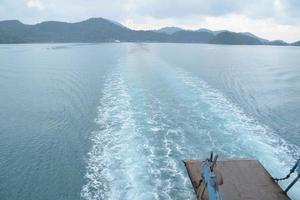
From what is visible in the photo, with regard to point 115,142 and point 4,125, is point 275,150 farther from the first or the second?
point 4,125

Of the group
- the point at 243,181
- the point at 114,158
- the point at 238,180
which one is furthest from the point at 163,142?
the point at 243,181

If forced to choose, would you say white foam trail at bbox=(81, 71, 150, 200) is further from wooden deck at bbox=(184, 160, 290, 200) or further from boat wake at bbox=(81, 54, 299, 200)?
wooden deck at bbox=(184, 160, 290, 200)

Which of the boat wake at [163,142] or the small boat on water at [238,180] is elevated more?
the small boat on water at [238,180]

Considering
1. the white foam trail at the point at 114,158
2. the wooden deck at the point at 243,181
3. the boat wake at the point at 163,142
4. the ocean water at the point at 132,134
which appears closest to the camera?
the wooden deck at the point at 243,181

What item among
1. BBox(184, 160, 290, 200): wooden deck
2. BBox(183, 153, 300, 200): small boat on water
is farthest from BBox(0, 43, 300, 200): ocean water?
BBox(183, 153, 300, 200): small boat on water

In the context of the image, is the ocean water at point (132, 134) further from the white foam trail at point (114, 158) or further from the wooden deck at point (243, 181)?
the wooden deck at point (243, 181)

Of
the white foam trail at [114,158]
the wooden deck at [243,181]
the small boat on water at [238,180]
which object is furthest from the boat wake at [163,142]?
the small boat on water at [238,180]

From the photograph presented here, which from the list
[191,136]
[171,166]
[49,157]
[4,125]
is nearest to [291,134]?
[191,136]

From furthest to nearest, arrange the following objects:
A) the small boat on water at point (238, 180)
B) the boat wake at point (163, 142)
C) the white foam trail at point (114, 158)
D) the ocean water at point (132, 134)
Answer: the ocean water at point (132, 134), the boat wake at point (163, 142), the white foam trail at point (114, 158), the small boat on water at point (238, 180)
